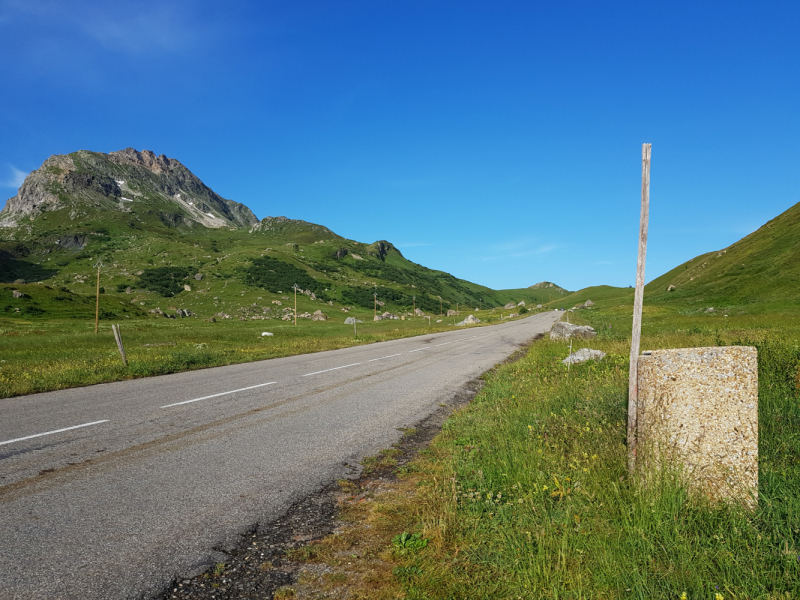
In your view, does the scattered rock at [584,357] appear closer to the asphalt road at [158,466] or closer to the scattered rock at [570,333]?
the asphalt road at [158,466]

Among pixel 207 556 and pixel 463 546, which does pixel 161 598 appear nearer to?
pixel 207 556

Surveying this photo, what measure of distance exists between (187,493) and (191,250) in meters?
207

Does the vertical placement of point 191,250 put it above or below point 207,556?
above

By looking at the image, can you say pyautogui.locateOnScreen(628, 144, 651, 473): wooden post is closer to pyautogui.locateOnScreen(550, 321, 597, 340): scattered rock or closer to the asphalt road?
the asphalt road

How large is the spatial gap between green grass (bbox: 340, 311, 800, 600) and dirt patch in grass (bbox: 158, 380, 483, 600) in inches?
9.2

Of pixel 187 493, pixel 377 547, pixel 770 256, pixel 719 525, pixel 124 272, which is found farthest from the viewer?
pixel 124 272

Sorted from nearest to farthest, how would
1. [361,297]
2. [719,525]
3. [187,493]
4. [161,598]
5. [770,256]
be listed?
[161,598], [719,525], [187,493], [770,256], [361,297]

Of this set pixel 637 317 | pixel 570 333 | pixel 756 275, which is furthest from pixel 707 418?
Answer: pixel 756 275

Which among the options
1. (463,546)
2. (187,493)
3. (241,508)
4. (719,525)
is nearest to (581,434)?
(719,525)

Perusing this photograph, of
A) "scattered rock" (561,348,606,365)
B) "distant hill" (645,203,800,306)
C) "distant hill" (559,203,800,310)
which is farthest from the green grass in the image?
"distant hill" (645,203,800,306)

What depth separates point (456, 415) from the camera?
923 cm

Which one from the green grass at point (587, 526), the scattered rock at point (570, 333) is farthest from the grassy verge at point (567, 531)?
the scattered rock at point (570, 333)

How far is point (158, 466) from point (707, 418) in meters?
6.60

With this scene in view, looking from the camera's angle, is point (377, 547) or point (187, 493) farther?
point (187, 493)
